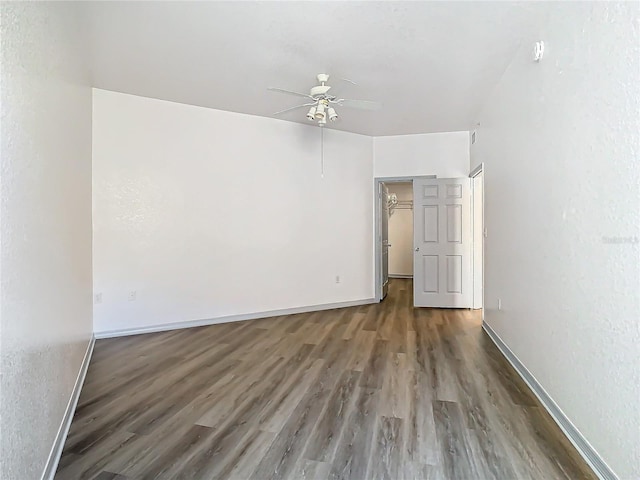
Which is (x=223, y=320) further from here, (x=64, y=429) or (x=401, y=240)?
(x=401, y=240)

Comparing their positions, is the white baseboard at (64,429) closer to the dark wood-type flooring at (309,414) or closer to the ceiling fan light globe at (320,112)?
the dark wood-type flooring at (309,414)

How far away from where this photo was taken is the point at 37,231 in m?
1.82

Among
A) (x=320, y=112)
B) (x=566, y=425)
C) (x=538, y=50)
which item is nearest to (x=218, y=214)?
(x=320, y=112)

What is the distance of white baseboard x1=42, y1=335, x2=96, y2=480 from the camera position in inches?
72.7

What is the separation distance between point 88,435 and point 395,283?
24.2 ft

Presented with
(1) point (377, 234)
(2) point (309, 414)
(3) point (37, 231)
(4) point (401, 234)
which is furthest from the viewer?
(4) point (401, 234)

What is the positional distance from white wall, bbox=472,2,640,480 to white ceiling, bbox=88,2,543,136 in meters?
0.50

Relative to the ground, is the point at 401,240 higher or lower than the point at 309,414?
higher

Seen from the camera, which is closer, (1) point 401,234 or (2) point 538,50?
(2) point 538,50

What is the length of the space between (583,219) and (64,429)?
323 cm

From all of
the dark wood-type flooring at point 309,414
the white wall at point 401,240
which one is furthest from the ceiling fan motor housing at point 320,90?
the white wall at point 401,240

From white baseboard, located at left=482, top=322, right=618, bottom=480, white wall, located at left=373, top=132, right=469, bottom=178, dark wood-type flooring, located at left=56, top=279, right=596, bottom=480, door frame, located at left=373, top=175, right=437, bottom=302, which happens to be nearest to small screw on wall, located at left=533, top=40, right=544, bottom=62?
white baseboard, located at left=482, top=322, right=618, bottom=480

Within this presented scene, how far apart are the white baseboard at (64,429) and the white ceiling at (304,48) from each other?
2741 millimetres

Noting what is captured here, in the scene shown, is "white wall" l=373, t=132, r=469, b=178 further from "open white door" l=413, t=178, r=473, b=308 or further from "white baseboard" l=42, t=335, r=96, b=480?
"white baseboard" l=42, t=335, r=96, b=480
